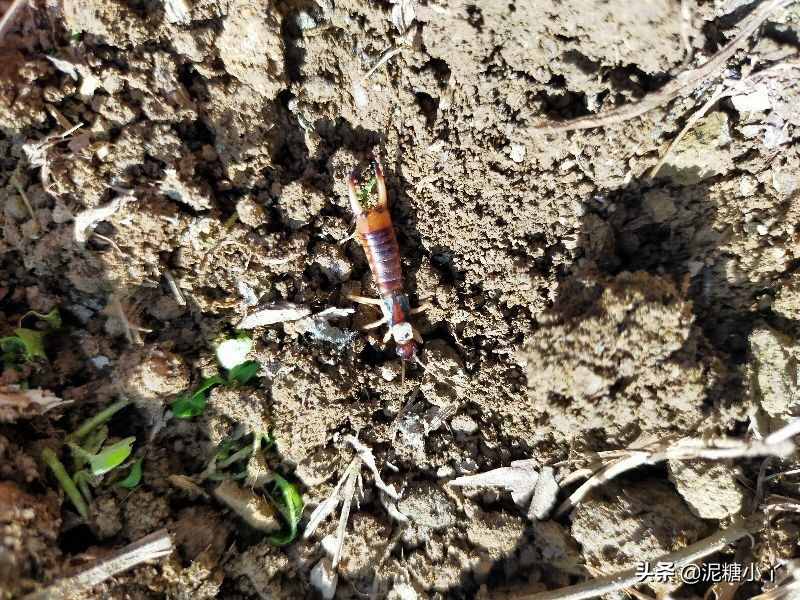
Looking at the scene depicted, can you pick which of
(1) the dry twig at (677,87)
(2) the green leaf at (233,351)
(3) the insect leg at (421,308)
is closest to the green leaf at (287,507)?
(2) the green leaf at (233,351)

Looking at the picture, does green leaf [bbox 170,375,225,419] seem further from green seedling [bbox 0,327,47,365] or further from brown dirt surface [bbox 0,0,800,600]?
green seedling [bbox 0,327,47,365]

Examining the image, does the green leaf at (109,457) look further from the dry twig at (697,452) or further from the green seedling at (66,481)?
the dry twig at (697,452)

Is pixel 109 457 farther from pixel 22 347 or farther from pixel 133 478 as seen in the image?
pixel 22 347

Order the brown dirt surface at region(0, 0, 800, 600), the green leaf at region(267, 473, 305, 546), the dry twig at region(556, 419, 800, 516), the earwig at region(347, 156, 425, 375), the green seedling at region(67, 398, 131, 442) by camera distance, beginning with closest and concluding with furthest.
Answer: the brown dirt surface at region(0, 0, 800, 600)
the dry twig at region(556, 419, 800, 516)
the green seedling at region(67, 398, 131, 442)
the earwig at region(347, 156, 425, 375)
the green leaf at region(267, 473, 305, 546)

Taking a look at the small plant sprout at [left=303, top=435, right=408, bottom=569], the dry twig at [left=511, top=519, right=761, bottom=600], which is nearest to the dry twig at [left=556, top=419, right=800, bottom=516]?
the dry twig at [left=511, top=519, right=761, bottom=600]

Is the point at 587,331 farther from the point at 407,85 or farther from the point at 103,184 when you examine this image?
the point at 103,184

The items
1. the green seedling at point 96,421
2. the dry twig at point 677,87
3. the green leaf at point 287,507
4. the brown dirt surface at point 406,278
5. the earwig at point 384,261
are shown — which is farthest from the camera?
the green leaf at point 287,507
